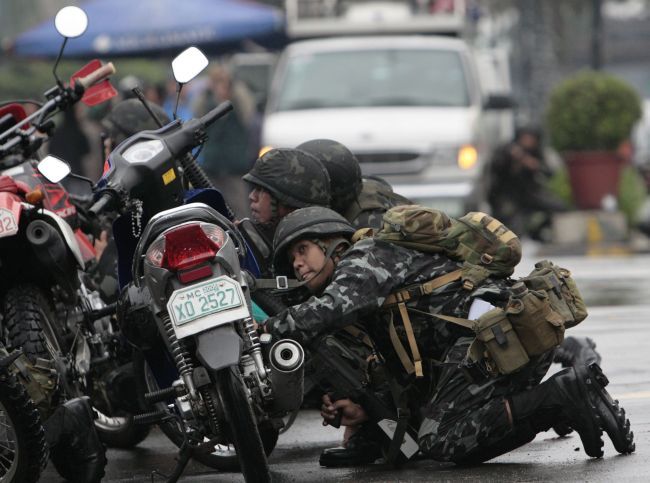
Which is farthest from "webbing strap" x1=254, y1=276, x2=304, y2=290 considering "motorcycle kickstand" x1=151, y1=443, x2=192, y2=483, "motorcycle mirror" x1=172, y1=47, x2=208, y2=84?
"motorcycle mirror" x1=172, y1=47, x2=208, y2=84

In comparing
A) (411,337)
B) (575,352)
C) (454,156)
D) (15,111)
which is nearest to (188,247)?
(411,337)

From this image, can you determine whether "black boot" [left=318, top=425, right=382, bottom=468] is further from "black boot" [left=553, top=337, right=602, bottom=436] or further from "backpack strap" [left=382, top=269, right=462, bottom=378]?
"black boot" [left=553, top=337, right=602, bottom=436]

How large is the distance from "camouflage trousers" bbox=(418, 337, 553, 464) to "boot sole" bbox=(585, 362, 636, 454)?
0.22 m

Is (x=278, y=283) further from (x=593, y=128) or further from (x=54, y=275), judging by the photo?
(x=593, y=128)

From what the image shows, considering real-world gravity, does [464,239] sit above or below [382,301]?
above

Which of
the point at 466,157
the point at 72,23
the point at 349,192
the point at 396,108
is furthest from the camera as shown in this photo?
the point at 396,108

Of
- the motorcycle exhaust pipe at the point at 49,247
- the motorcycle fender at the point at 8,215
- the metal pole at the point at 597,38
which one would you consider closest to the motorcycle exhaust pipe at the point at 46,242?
the motorcycle exhaust pipe at the point at 49,247

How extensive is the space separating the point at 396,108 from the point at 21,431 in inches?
398

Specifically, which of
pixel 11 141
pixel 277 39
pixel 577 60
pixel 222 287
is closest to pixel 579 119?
pixel 277 39

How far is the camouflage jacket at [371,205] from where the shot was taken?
23.1 ft

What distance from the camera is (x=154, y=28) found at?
22266mm

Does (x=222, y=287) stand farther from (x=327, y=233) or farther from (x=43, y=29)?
(x=43, y=29)

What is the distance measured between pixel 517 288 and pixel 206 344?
125 centimetres

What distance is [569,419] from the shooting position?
583 centimetres
